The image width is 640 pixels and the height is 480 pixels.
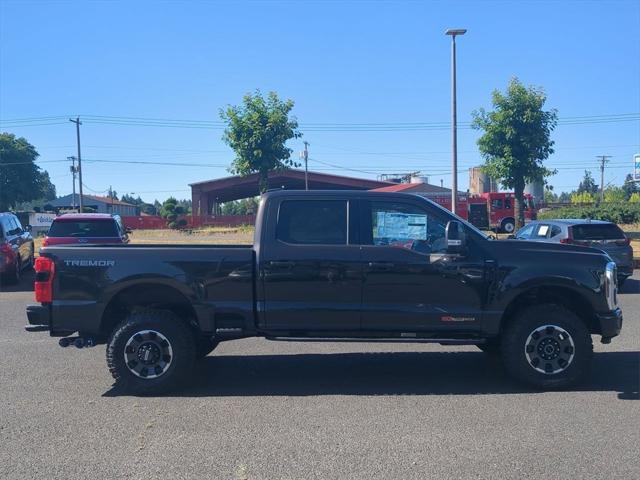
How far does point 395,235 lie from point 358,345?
2.64 meters

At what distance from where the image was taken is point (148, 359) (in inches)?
231

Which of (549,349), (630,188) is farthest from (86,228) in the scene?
(630,188)

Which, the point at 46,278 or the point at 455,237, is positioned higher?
the point at 455,237

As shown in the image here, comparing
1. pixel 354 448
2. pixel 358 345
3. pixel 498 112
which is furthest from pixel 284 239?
pixel 498 112

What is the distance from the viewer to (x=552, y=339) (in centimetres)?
590

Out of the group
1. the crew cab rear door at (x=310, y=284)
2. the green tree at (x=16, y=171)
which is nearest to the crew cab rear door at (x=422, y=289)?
the crew cab rear door at (x=310, y=284)

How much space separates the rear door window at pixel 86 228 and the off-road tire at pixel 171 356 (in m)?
8.49

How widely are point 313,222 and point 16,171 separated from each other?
245 feet

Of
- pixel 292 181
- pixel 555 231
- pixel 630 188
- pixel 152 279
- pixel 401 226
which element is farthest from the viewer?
pixel 630 188

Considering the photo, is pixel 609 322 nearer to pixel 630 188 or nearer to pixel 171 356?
pixel 171 356

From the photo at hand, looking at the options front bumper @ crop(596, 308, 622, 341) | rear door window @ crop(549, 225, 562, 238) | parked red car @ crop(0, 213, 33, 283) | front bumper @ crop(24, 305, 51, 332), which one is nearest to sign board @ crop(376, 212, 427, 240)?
front bumper @ crop(596, 308, 622, 341)

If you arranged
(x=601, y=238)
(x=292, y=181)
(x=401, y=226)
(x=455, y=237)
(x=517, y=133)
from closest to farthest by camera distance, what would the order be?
(x=455, y=237) → (x=401, y=226) → (x=601, y=238) → (x=517, y=133) → (x=292, y=181)

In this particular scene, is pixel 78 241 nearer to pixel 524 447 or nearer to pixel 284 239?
pixel 284 239

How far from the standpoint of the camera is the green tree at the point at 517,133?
73.5ft
